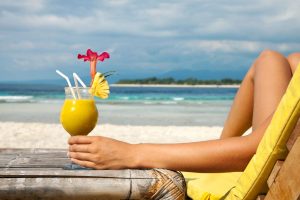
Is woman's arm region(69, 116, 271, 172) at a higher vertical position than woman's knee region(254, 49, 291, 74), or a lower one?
lower

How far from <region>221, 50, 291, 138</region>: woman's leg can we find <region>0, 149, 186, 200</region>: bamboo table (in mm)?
551

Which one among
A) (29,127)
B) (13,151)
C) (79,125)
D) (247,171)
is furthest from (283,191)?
(29,127)

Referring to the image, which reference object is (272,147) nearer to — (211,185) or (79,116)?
(79,116)

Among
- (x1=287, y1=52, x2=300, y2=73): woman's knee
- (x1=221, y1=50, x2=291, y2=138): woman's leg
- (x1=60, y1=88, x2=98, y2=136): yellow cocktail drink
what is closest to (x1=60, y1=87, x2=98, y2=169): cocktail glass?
(x1=60, y1=88, x2=98, y2=136): yellow cocktail drink

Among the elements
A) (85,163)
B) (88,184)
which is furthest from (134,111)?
(88,184)

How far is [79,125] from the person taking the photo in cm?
163

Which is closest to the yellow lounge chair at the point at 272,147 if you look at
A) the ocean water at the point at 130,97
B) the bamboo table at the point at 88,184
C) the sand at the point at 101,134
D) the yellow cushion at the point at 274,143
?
the yellow cushion at the point at 274,143

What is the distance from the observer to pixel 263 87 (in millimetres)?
1915

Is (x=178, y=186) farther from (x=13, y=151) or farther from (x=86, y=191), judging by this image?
(x=13, y=151)

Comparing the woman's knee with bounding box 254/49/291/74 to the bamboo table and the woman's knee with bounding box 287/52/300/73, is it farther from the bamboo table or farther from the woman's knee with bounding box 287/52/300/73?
the bamboo table

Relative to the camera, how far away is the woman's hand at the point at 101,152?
150cm

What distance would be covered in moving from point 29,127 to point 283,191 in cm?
866

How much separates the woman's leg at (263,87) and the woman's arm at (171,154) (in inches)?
12.7

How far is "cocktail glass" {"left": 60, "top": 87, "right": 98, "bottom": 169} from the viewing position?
1.63 meters
